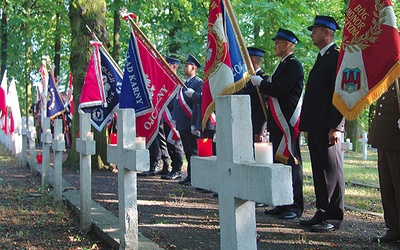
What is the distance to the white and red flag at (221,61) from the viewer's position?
16.4 ft

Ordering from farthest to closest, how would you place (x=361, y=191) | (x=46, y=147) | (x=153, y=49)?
(x=46, y=147), (x=361, y=191), (x=153, y=49)

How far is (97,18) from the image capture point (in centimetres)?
1185

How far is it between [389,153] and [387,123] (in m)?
0.29

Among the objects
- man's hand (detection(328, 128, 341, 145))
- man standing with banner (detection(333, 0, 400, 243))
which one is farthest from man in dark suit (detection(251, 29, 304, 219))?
man standing with banner (detection(333, 0, 400, 243))

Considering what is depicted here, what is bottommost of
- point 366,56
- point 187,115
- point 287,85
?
point 187,115

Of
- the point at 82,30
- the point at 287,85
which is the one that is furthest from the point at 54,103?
the point at 287,85

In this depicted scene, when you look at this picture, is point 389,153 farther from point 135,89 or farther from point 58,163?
point 58,163

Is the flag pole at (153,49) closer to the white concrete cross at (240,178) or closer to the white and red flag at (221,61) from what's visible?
the white and red flag at (221,61)

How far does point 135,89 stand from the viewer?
23.9 ft

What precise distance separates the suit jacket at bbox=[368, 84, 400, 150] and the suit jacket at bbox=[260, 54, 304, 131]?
1.30m

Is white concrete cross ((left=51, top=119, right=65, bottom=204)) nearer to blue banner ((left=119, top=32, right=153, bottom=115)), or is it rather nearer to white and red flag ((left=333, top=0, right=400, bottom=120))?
blue banner ((left=119, top=32, right=153, bottom=115))

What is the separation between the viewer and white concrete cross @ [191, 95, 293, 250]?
2.66m

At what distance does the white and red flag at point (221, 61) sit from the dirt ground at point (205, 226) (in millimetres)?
1366

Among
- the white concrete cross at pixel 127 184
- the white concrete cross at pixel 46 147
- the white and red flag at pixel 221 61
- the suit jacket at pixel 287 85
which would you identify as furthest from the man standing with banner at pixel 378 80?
the white concrete cross at pixel 46 147
